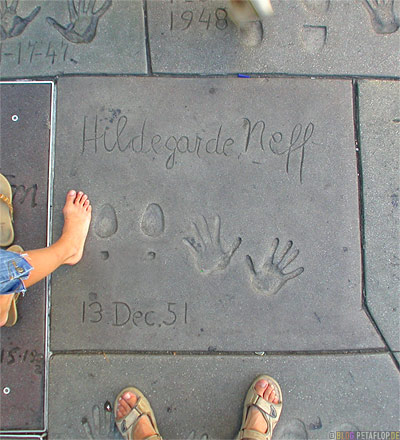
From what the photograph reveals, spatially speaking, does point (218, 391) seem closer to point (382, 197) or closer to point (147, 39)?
point (382, 197)

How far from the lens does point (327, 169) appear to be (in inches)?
67.4

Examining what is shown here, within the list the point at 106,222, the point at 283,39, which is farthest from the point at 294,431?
the point at 283,39

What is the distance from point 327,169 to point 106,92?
3.98 ft

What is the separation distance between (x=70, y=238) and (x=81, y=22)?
1.16m

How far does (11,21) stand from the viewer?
1.80 m

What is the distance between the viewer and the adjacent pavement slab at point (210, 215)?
1.64m

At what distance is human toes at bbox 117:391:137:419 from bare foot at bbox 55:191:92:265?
0.69m

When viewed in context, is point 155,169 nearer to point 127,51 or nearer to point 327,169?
point 127,51

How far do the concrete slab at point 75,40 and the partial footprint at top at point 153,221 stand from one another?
2.41 feet

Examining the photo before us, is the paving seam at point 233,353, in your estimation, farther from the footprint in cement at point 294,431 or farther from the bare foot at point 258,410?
the footprint in cement at point 294,431

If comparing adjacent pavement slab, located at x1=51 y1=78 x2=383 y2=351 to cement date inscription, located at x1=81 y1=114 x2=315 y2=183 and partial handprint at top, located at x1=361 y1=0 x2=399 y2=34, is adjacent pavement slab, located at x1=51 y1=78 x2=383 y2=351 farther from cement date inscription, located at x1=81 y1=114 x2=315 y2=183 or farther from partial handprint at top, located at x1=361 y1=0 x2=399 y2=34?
partial handprint at top, located at x1=361 y1=0 x2=399 y2=34

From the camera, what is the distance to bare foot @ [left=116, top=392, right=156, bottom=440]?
1.56 meters

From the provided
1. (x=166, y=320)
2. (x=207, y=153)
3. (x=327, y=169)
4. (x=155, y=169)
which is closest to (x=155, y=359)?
(x=166, y=320)

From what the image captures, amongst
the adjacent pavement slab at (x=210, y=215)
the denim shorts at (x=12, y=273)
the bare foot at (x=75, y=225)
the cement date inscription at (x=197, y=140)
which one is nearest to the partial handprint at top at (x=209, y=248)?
the adjacent pavement slab at (x=210, y=215)
